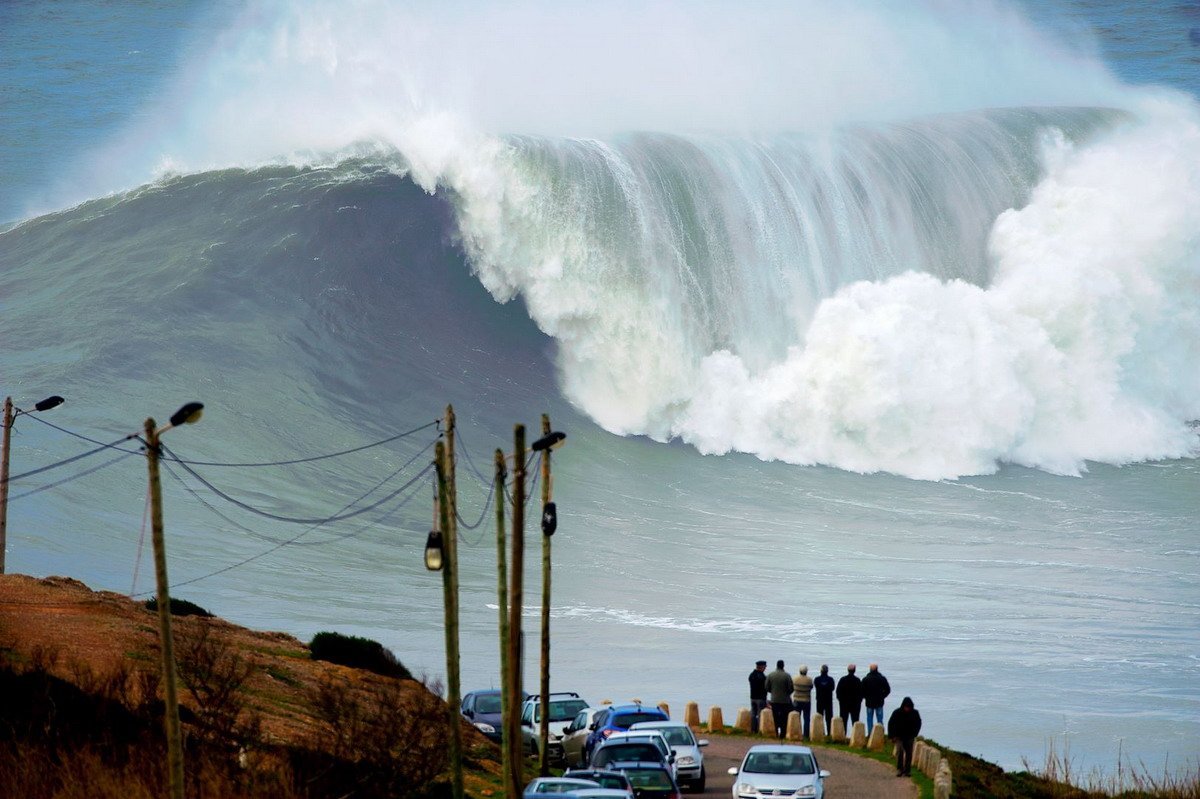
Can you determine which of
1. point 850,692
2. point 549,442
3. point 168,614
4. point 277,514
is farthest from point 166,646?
point 277,514

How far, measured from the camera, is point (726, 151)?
2154 inches

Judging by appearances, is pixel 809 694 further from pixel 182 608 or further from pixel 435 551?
pixel 435 551

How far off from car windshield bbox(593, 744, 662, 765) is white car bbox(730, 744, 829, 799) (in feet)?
2.77

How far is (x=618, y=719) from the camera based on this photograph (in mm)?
19516

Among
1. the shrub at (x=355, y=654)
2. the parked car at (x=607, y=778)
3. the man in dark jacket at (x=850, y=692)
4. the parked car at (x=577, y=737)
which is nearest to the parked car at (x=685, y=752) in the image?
the parked car at (x=577, y=737)

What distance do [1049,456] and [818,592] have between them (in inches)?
737

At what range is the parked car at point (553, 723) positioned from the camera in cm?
2144

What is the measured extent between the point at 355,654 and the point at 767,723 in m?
5.70

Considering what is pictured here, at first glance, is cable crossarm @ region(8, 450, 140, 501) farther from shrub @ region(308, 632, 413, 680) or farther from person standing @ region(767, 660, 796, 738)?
person standing @ region(767, 660, 796, 738)

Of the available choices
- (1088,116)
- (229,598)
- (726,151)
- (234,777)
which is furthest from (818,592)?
(1088,116)

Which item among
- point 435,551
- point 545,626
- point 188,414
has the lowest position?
point 545,626

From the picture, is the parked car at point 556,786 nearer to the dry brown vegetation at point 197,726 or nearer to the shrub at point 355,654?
the dry brown vegetation at point 197,726

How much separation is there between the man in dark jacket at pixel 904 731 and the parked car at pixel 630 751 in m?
2.85

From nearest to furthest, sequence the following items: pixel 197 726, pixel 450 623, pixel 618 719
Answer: pixel 450 623 → pixel 197 726 → pixel 618 719
